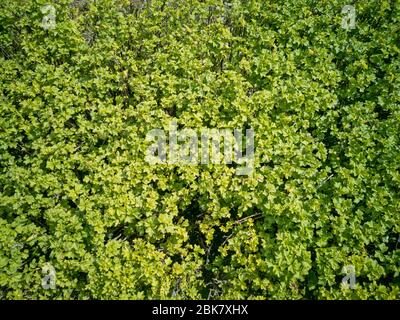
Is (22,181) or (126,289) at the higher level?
(22,181)

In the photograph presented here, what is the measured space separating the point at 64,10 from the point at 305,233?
5355mm

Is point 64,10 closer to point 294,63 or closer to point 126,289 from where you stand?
point 294,63

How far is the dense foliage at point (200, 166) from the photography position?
13.3 feet

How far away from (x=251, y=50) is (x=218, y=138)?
197 centimetres

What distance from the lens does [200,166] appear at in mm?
4535

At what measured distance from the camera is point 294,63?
5352 millimetres

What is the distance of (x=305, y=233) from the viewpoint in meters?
4.05

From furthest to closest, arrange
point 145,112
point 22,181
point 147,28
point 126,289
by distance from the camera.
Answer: point 147,28, point 145,112, point 22,181, point 126,289

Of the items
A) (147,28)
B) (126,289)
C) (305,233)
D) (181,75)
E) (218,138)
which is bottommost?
(126,289)

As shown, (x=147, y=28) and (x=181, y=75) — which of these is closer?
(x=181, y=75)

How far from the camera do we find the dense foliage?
4.05 metres

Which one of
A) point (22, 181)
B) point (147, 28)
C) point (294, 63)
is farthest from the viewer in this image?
point (147, 28)

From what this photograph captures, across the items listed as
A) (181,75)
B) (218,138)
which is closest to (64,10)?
(181,75)
